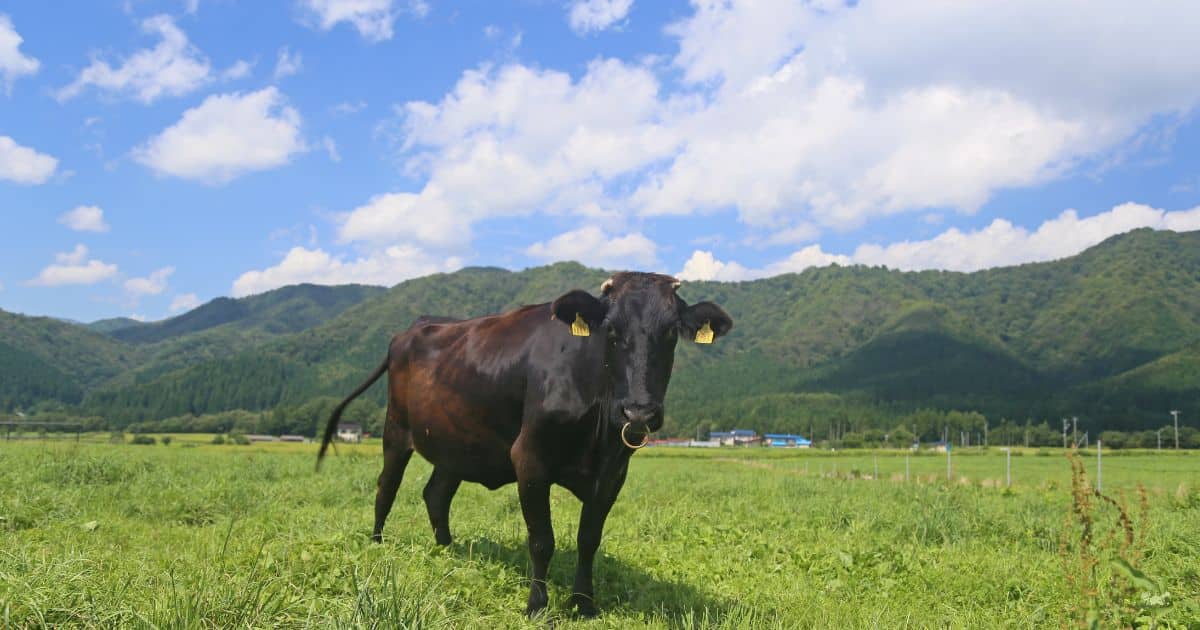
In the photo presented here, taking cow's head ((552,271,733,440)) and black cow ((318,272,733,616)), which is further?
black cow ((318,272,733,616))

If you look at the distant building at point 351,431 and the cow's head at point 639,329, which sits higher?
the cow's head at point 639,329

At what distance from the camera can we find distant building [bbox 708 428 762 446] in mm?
159625

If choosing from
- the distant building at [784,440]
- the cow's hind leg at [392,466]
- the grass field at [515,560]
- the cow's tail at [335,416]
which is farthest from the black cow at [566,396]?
the distant building at [784,440]

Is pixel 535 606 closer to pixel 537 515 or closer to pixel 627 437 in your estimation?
pixel 537 515

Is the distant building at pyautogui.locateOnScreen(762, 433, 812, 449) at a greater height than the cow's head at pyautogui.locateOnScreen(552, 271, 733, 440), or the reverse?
the cow's head at pyautogui.locateOnScreen(552, 271, 733, 440)

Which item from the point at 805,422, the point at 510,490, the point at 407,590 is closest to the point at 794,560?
the point at 407,590

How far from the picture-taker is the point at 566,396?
5898mm

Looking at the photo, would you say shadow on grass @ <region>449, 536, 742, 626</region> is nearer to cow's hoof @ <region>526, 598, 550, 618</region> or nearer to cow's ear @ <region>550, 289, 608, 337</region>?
cow's hoof @ <region>526, 598, 550, 618</region>

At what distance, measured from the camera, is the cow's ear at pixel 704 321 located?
577 cm

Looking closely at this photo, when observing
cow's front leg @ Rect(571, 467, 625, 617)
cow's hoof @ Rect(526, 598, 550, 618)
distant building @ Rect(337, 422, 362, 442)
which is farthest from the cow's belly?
distant building @ Rect(337, 422, 362, 442)

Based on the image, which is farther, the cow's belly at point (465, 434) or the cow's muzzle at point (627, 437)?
the cow's belly at point (465, 434)

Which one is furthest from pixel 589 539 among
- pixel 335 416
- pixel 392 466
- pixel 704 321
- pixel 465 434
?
pixel 335 416

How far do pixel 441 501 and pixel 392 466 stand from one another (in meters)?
0.77

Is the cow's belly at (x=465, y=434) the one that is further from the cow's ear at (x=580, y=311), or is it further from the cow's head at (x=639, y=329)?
the cow's head at (x=639, y=329)
